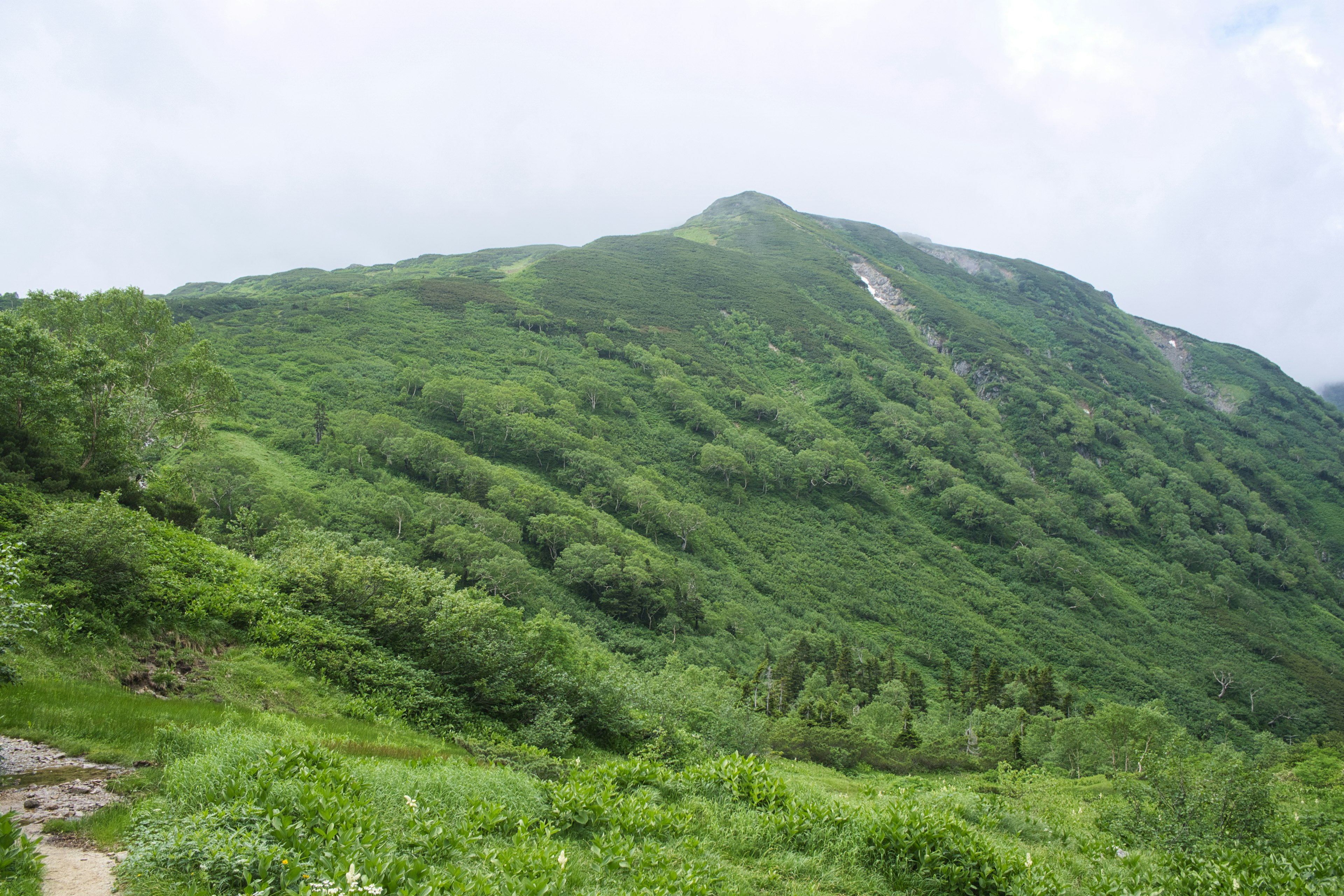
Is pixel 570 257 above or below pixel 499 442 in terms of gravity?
above

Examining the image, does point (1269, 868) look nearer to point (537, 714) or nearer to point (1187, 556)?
point (537, 714)

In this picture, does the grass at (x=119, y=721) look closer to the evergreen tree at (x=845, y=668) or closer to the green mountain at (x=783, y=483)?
the green mountain at (x=783, y=483)

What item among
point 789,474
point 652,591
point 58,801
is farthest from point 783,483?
point 58,801

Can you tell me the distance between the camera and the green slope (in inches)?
2566

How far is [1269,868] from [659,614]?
5856cm

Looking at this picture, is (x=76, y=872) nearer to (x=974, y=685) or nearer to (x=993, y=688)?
(x=993, y=688)

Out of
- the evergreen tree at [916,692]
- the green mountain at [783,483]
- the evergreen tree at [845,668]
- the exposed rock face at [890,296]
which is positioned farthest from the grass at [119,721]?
the exposed rock face at [890,296]

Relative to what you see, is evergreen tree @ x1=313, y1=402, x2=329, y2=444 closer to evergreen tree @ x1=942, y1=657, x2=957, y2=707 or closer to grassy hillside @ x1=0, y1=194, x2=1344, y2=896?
grassy hillside @ x1=0, y1=194, x2=1344, y2=896

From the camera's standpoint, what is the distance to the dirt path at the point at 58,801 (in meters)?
5.55

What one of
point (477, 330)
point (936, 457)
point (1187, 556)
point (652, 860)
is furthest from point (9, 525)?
point (1187, 556)

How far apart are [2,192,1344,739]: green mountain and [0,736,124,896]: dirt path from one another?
15.2 m

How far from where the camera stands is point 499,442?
83312 millimetres

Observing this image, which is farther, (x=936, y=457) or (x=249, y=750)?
(x=936, y=457)

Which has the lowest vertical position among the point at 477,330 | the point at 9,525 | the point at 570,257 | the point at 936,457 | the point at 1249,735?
the point at 1249,735
